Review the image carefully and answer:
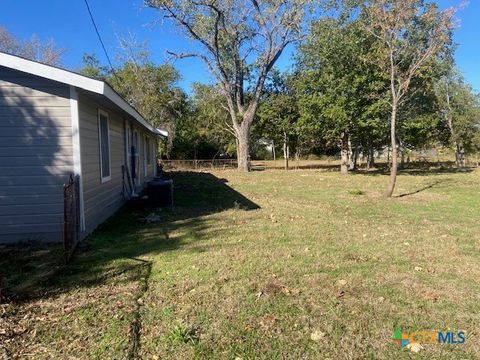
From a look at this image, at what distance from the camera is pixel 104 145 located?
8.20 metres

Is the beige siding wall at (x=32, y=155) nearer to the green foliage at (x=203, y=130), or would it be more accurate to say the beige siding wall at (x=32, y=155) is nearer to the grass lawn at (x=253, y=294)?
the grass lawn at (x=253, y=294)

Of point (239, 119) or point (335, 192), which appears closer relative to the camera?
point (335, 192)

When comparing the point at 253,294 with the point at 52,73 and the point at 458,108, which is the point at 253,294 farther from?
the point at 458,108

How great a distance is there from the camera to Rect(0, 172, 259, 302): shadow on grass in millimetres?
4215

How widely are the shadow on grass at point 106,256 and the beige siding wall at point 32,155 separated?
51 centimetres

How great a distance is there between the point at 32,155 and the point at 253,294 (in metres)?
4.17

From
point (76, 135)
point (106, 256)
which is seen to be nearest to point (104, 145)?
point (76, 135)

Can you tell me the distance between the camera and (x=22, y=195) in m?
6.04

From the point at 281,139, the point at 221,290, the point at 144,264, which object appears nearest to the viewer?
the point at 221,290

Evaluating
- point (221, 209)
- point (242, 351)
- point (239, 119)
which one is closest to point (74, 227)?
point (242, 351)

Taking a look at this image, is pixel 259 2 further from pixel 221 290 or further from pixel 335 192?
pixel 221 290

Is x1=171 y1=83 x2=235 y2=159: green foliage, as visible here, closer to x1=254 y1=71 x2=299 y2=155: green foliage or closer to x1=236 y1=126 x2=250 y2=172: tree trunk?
x1=254 y1=71 x2=299 y2=155: green foliage

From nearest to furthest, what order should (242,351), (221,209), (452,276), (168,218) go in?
(242,351) → (452,276) → (168,218) → (221,209)

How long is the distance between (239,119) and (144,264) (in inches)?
1005
